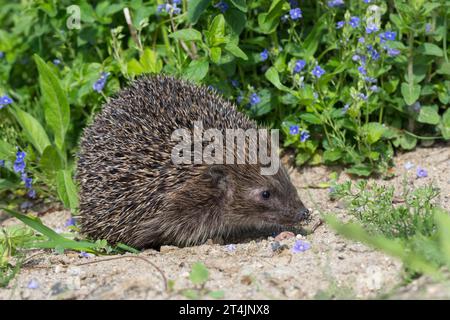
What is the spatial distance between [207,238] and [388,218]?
203cm

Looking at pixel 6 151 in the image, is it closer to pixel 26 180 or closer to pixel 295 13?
pixel 26 180

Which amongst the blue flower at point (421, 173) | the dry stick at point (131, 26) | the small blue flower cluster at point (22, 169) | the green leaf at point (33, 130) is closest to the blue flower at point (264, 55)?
the dry stick at point (131, 26)

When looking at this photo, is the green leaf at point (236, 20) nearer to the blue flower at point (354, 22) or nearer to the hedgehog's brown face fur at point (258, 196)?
the blue flower at point (354, 22)

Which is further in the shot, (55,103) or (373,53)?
(55,103)

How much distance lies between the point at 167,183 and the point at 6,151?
95.7 inches

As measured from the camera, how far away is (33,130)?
838 centimetres

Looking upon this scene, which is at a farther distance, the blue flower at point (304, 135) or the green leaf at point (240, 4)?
the blue flower at point (304, 135)

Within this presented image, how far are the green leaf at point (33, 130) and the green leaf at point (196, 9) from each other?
2379 mm

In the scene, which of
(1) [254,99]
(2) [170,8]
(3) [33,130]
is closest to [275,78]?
(1) [254,99]

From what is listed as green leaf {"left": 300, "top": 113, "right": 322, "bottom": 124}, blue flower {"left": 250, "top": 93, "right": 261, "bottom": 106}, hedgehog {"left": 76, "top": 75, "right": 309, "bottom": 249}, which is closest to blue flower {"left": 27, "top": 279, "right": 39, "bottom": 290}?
hedgehog {"left": 76, "top": 75, "right": 309, "bottom": 249}

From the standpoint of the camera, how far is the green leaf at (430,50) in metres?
7.54

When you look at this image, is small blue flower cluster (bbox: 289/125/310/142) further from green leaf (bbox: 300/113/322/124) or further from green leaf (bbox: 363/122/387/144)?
green leaf (bbox: 363/122/387/144)

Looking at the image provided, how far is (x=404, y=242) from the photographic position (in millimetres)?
5203
